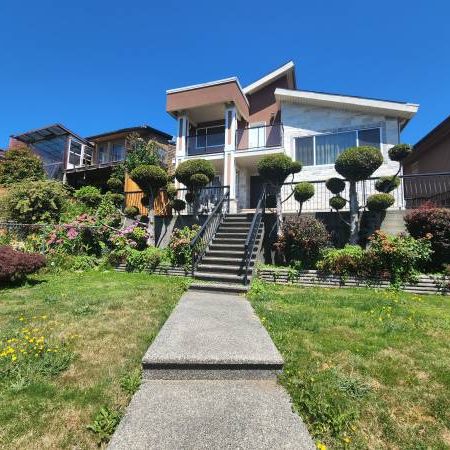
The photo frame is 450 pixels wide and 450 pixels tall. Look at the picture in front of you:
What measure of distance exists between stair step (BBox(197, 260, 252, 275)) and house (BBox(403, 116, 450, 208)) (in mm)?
7326

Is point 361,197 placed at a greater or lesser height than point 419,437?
greater

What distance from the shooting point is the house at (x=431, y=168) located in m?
11.6

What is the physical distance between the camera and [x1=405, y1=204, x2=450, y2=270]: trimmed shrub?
7.53m

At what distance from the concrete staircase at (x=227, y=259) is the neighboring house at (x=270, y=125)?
3.22 metres

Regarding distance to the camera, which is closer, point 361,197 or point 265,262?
point 265,262

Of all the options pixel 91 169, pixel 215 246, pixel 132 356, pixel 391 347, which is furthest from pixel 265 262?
pixel 91 169

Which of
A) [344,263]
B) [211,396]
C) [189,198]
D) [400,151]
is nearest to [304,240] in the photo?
[344,263]

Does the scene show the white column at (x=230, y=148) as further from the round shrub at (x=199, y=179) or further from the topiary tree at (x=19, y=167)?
the topiary tree at (x=19, y=167)

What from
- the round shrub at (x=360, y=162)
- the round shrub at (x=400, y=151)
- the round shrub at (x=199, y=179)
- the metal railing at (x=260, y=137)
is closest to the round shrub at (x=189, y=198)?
the round shrub at (x=199, y=179)

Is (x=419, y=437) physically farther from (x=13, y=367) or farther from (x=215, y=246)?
(x=215, y=246)

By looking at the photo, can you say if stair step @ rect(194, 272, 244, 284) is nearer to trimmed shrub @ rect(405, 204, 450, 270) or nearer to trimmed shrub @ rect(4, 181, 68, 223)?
trimmed shrub @ rect(405, 204, 450, 270)

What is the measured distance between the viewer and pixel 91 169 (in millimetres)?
21094

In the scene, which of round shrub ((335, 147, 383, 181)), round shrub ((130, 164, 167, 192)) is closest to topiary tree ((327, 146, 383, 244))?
round shrub ((335, 147, 383, 181))

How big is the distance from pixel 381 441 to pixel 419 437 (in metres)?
0.32
